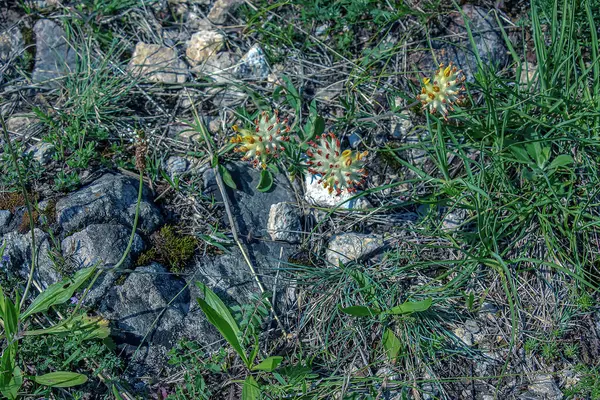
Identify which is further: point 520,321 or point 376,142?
point 376,142

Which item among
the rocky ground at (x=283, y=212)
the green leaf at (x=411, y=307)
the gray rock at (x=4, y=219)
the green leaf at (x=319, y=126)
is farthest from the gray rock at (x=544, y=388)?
the gray rock at (x=4, y=219)

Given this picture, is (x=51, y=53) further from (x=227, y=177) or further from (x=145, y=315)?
(x=145, y=315)

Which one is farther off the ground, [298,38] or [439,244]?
[298,38]

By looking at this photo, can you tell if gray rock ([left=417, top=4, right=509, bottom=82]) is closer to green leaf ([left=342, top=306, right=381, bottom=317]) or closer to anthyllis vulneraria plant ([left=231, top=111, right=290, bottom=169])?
anthyllis vulneraria plant ([left=231, top=111, right=290, bottom=169])

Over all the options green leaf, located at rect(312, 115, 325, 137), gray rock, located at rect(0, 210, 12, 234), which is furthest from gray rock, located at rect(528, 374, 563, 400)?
gray rock, located at rect(0, 210, 12, 234)

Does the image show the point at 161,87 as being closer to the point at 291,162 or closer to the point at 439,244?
the point at 291,162

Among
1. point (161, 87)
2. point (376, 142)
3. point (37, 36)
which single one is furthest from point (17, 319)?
point (376, 142)

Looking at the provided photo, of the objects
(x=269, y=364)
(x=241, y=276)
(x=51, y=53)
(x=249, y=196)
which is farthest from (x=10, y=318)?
(x=51, y=53)
